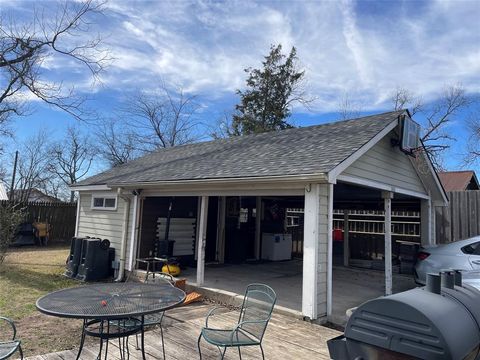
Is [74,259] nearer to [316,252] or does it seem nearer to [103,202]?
[103,202]

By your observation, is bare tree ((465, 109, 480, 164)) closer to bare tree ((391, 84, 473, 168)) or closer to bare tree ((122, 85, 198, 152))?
bare tree ((391, 84, 473, 168))

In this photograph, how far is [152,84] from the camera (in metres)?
22.8

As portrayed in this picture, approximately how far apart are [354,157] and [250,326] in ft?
11.1

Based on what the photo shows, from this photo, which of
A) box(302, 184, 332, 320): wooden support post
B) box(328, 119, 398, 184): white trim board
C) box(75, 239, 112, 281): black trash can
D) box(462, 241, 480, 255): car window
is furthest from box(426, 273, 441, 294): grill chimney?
box(75, 239, 112, 281): black trash can

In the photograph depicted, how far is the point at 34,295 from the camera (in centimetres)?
724

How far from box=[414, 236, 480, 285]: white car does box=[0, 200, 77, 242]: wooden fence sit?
15.6m

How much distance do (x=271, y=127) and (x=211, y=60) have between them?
12293 millimetres

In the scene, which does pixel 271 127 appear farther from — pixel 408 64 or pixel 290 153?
pixel 290 153

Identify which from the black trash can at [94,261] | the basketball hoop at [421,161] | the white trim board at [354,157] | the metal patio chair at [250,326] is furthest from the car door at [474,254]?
the black trash can at [94,261]

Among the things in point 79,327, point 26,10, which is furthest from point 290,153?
point 26,10

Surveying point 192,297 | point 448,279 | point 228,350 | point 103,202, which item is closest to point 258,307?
point 228,350

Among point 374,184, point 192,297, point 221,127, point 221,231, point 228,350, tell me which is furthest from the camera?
point 221,127

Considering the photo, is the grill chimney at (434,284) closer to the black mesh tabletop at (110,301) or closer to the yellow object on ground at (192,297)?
the black mesh tabletop at (110,301)

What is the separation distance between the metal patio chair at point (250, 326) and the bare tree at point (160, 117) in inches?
902
